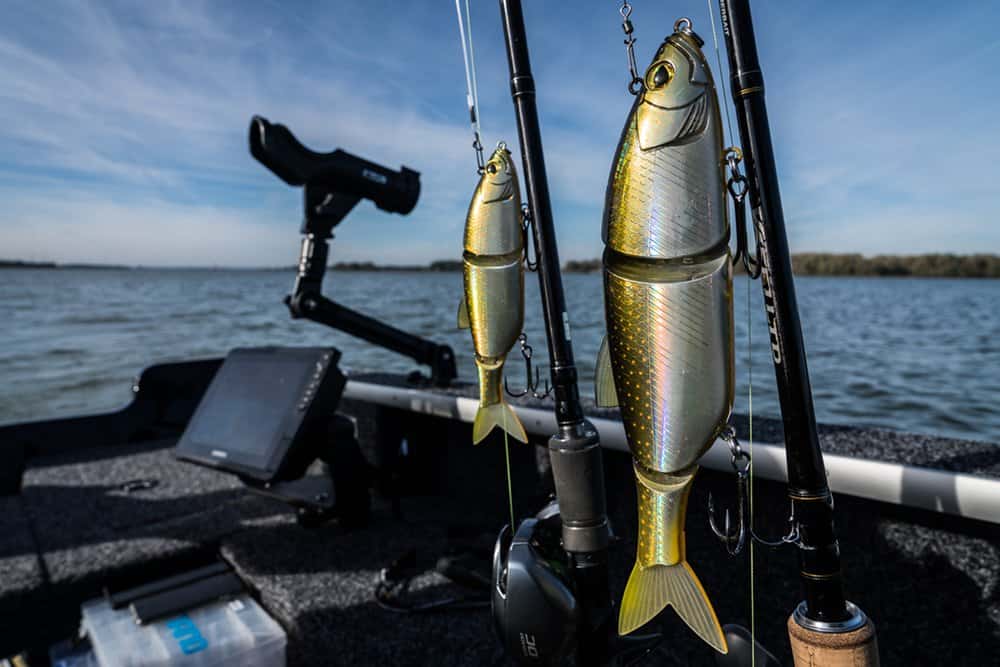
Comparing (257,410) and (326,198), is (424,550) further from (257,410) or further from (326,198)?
(326,198)

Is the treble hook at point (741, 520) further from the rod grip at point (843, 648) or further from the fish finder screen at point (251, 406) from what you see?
the fish finder screen at point (251, 406)

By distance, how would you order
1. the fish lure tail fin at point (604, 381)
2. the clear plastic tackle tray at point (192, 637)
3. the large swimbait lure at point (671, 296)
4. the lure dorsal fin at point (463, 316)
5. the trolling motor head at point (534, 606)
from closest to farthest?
1. the large swimbait lure at point (671, 296)
2. the fish lure tail fin at point (604, 381)
3. the trolling motor head at point (534, 606)
4. the lure dorsal fin at point (463, 316)
5. the clear plastic tackle tray at point (192, 637)

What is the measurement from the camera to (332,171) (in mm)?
2246

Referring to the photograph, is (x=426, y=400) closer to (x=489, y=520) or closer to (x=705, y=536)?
(x=489, y=520)

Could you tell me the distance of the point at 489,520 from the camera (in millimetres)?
2217

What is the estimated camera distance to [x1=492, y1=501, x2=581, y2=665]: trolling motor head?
3.08ft

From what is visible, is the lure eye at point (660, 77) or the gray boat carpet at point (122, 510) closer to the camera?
the lure eye at point (660, 77)

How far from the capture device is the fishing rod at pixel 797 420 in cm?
64

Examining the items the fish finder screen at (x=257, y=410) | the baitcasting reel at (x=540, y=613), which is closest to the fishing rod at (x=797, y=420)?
the baitcasting reel at (x=540, y=613)

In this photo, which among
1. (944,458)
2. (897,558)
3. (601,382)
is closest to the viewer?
(601,382)

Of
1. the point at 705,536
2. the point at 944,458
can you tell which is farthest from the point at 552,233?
the point at 944,458

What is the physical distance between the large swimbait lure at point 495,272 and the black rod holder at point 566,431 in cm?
5

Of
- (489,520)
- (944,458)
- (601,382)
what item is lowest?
(489,520)

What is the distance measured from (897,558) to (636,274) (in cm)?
102
